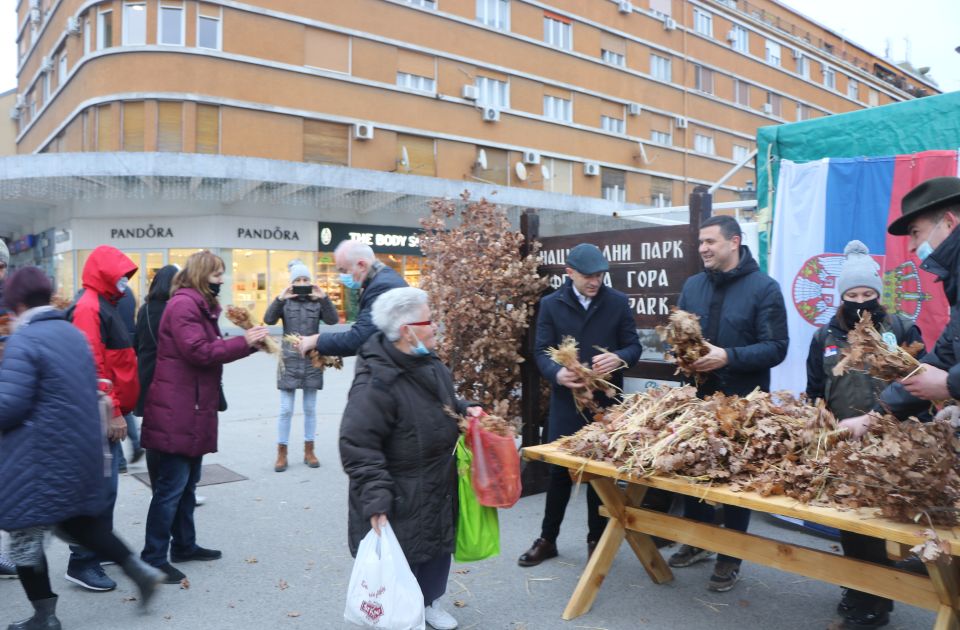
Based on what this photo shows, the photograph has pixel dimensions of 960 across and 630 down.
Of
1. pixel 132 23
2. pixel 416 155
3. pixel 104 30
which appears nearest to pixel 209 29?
pixel 132 23

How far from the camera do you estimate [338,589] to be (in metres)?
4.43

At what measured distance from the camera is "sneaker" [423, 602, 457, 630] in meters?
3.86

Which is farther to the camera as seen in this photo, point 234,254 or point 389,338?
point 234,254

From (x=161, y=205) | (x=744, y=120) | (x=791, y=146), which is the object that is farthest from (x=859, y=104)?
(x=791, y=146)

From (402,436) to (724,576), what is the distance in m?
2.30

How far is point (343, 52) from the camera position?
85.5 ft

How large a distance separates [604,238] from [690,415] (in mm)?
2547

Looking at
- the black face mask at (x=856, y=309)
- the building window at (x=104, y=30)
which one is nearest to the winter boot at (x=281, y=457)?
the black face mask at (x=856, y=309)

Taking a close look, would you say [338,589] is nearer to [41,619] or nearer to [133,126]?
[41,619]

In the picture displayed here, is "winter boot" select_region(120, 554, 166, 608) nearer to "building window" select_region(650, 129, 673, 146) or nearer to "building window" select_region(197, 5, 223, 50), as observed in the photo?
"building window" select_region(197, 5, 223, 50)

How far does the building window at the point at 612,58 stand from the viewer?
115 feet

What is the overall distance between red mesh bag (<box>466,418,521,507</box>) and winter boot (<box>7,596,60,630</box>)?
233cm

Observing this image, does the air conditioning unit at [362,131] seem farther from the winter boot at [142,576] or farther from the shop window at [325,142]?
the winter boot at [142,576]

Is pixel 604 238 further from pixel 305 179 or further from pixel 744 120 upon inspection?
pixel 744 120
